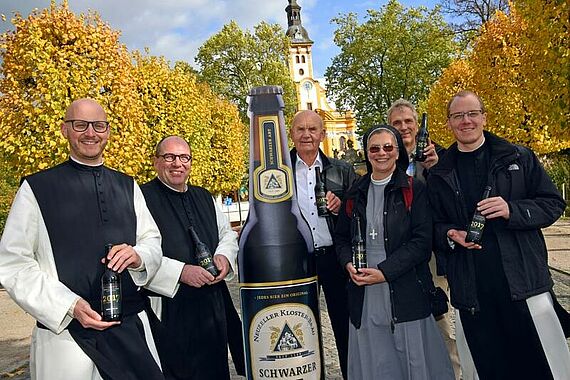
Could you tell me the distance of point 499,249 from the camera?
361 centimetres

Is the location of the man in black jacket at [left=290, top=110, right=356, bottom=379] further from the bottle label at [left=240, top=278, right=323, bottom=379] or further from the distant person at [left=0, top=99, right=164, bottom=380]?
the distant person at [left=0, top=99, right=164, bottom=380]

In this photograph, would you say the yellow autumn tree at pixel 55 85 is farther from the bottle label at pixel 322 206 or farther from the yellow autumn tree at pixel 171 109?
the bottle label at pixel 322 206

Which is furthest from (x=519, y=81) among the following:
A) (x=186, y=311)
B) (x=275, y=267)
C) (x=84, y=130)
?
(x=84, y=130)

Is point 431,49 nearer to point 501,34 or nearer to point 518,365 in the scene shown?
point 501,34

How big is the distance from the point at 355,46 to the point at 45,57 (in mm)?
23656

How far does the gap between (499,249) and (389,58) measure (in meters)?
30.6

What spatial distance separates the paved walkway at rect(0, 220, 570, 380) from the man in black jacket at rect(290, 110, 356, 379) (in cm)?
166

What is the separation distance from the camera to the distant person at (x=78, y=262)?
120 inches

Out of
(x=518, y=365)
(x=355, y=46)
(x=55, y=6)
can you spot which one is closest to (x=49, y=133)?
(x=55, y=6)

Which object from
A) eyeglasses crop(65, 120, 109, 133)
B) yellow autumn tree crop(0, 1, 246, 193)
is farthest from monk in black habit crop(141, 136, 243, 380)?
yellow autumn tree crop(0, 1, 246, 193)

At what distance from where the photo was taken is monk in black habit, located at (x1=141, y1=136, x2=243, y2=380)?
3.93m

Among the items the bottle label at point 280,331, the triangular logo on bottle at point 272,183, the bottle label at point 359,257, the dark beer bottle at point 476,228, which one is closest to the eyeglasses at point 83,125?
the triangular logo on bottle at point 272,183

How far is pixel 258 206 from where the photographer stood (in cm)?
394

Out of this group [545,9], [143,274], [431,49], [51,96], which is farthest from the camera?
[431,49]
